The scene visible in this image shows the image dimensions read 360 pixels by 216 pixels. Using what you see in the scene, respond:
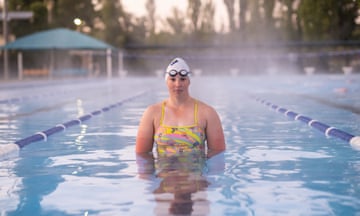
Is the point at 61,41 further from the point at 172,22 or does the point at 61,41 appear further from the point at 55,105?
the point at 172,22

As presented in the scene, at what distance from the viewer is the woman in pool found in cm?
602

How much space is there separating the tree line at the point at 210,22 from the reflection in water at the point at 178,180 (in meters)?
36.7

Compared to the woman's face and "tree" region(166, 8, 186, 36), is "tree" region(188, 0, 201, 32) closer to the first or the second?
"tree" region(166, 8, 186, 36)

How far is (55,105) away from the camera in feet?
54.3

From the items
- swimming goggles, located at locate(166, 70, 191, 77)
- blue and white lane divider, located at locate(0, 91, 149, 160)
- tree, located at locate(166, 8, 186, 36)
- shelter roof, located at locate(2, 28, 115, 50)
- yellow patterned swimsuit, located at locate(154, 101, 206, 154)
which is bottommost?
blue and white lane divider, located at locate(0, 91, 149, 160)

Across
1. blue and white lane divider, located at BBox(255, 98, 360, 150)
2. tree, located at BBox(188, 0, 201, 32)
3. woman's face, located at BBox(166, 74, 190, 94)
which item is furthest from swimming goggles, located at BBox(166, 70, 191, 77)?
tree, located at BBox(188, 0, 201, 32)

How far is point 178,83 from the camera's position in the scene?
19.1 ft

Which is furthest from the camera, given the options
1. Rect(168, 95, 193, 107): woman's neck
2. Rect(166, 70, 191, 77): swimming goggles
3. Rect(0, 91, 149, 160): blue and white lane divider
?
Rect(0, 91, 149, 160): blue and white lane divider

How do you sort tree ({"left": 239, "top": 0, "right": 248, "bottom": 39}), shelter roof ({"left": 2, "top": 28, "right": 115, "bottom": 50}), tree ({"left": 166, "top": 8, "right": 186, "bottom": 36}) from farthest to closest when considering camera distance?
tree ({"left": 166, "top": 8, "right": 186, "bottom": 36}) < tree ({"left": 239, "top": 0, "right": 248, "bottom": 39}) < shelter roof ({"left": 2, "top": 28, "right": 115, "bottom": 50})

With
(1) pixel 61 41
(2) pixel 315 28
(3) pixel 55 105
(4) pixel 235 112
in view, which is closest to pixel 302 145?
(4) pixel 235 112

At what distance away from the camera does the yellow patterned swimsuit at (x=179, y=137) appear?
6.07m

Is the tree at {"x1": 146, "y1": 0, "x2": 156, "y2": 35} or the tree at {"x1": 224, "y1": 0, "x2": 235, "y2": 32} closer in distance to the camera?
the tree at {"x1": 224, "y1": 0, "x2": 235, "y2": 32}

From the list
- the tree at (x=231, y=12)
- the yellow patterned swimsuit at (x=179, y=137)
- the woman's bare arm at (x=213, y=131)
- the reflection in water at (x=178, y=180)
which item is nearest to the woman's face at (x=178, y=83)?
the yellow patterned swimsuit at (x=179, y=137)

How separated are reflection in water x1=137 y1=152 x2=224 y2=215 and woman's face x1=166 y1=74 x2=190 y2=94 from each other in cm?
62
